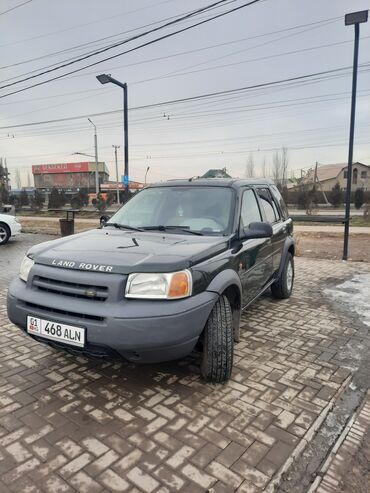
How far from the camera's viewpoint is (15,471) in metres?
2.20

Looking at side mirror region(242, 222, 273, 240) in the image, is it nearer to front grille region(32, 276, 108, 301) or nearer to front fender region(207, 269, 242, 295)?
front fender region(207, 269, 242, 295)

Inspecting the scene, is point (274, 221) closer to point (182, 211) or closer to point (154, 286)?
point (182, 211)

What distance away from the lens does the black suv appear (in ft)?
8.59

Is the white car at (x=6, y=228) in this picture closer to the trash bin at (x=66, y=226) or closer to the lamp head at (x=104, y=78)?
the trash bin at (x=66, y=226)

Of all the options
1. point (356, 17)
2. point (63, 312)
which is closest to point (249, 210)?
point (63, 312)

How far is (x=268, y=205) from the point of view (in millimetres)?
5105

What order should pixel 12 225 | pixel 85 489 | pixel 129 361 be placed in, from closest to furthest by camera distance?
1. pixel 85 489
2. pixel 129 361
3. pixel 12 225

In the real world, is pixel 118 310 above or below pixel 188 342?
above

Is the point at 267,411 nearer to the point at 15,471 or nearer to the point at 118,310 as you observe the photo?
the point at 118,310

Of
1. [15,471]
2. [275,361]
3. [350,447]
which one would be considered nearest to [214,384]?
[275,361]

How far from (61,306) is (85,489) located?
3.94ft

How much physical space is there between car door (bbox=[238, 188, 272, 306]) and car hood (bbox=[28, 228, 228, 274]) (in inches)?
19.1

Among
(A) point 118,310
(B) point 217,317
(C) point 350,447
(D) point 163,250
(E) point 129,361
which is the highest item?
(D) point 163,250

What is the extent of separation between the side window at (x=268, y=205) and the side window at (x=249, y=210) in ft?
1.08
